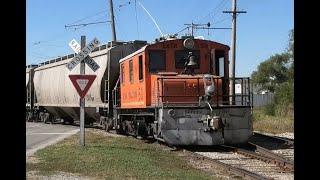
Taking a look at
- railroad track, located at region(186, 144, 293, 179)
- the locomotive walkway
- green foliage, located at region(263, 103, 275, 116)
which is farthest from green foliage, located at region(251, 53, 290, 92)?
railroad track, located at region(186, 144, 293, 179)

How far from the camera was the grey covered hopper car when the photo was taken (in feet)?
70.8

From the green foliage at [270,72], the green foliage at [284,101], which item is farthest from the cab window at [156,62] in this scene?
the green foliage at [270,72]

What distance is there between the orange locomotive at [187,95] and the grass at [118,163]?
90cm

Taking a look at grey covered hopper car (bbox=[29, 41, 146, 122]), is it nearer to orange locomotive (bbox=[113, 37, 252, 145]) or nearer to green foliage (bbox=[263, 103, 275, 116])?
orange locomotive (bbox=[113, 37, 252, 145])

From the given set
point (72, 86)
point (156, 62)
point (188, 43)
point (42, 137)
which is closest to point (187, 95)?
point (156, 62)

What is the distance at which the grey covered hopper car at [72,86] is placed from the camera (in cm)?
2159

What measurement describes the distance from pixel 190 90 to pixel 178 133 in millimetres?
1520

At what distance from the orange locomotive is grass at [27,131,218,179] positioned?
895 millimetres

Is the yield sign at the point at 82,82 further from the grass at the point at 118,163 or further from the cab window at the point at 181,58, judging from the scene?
the cab window at the point at 181,58

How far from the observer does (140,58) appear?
16797 mm

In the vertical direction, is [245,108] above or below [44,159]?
above
